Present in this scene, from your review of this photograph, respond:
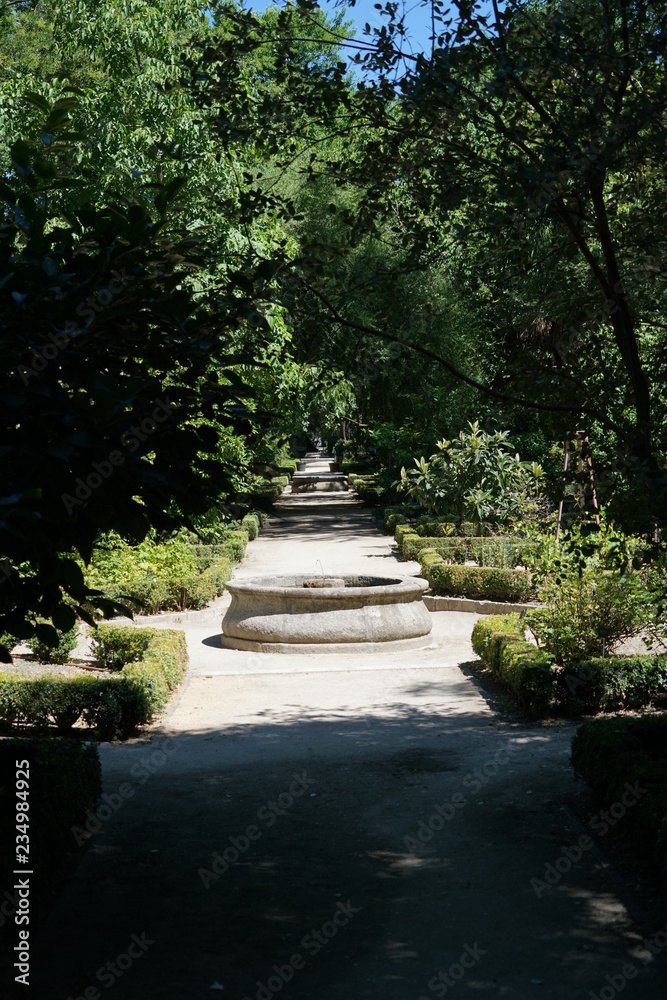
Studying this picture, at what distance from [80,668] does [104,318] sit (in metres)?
8.49

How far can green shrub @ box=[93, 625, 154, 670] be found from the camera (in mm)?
11387

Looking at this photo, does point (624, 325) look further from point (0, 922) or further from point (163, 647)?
point (163, 647)

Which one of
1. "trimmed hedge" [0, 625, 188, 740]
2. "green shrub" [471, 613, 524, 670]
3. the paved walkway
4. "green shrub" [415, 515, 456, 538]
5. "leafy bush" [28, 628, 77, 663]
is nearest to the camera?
the paved walkway

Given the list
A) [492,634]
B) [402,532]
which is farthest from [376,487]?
[492,634]

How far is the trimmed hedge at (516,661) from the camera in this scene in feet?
30.3

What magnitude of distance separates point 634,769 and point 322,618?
7462mm

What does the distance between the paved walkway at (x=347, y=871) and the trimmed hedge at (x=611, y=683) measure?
54 centimetres

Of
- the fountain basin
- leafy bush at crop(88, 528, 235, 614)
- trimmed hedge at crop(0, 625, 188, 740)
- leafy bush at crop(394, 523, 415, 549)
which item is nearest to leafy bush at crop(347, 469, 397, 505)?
leafy bush at crop(394, 523, 415, 549)

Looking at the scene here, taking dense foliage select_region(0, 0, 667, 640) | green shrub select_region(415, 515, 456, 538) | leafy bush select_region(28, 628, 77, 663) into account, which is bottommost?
leafy bush select_region(28, 628, 77, 663)

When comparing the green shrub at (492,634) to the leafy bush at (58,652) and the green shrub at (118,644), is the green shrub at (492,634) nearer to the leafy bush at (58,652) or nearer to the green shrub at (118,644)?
the green shrub at (118,644)

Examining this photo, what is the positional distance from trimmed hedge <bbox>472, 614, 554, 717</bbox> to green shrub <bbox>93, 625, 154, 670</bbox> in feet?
12.9

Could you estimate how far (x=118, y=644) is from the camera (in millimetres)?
11586

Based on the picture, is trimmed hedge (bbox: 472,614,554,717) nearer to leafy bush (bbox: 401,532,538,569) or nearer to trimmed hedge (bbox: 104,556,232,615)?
leafy bush (bbox: 401,532,538,569)

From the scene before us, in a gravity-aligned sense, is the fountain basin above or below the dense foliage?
below
